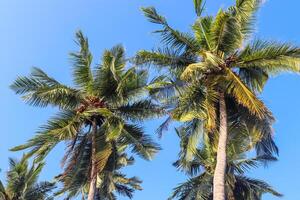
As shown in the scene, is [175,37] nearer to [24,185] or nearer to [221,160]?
[221,160]

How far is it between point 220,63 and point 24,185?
15346mm

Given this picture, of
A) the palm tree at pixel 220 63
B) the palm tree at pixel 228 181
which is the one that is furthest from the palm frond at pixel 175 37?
the palm tree at pixel 228 181

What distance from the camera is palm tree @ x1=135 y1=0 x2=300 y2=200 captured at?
1895 cm

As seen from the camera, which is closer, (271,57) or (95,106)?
(271,57)

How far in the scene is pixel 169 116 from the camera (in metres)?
21.7

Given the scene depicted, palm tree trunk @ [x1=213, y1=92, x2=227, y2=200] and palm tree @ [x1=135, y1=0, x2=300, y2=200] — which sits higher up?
palm tree @ [x1=135, y1=0, x2=300, y2=200]

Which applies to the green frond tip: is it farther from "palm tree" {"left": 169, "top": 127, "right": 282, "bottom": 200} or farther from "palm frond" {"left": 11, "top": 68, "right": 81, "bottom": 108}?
"palm tree" {"left": 169, "top": 127, "right": 282, "bottom": 200}

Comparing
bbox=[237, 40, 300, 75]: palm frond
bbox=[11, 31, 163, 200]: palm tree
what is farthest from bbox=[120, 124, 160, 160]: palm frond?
bbox=[237, 40, 300, 75]: palm frond

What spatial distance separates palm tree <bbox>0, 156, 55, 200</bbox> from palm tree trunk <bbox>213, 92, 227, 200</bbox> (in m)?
13.5

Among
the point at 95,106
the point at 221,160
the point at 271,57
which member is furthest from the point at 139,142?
the point at 271,57

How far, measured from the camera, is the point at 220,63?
19.1 metres

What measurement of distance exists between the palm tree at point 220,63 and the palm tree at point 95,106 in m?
2.02

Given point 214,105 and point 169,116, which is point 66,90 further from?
point 214,105

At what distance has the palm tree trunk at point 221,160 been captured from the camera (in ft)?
56.9
